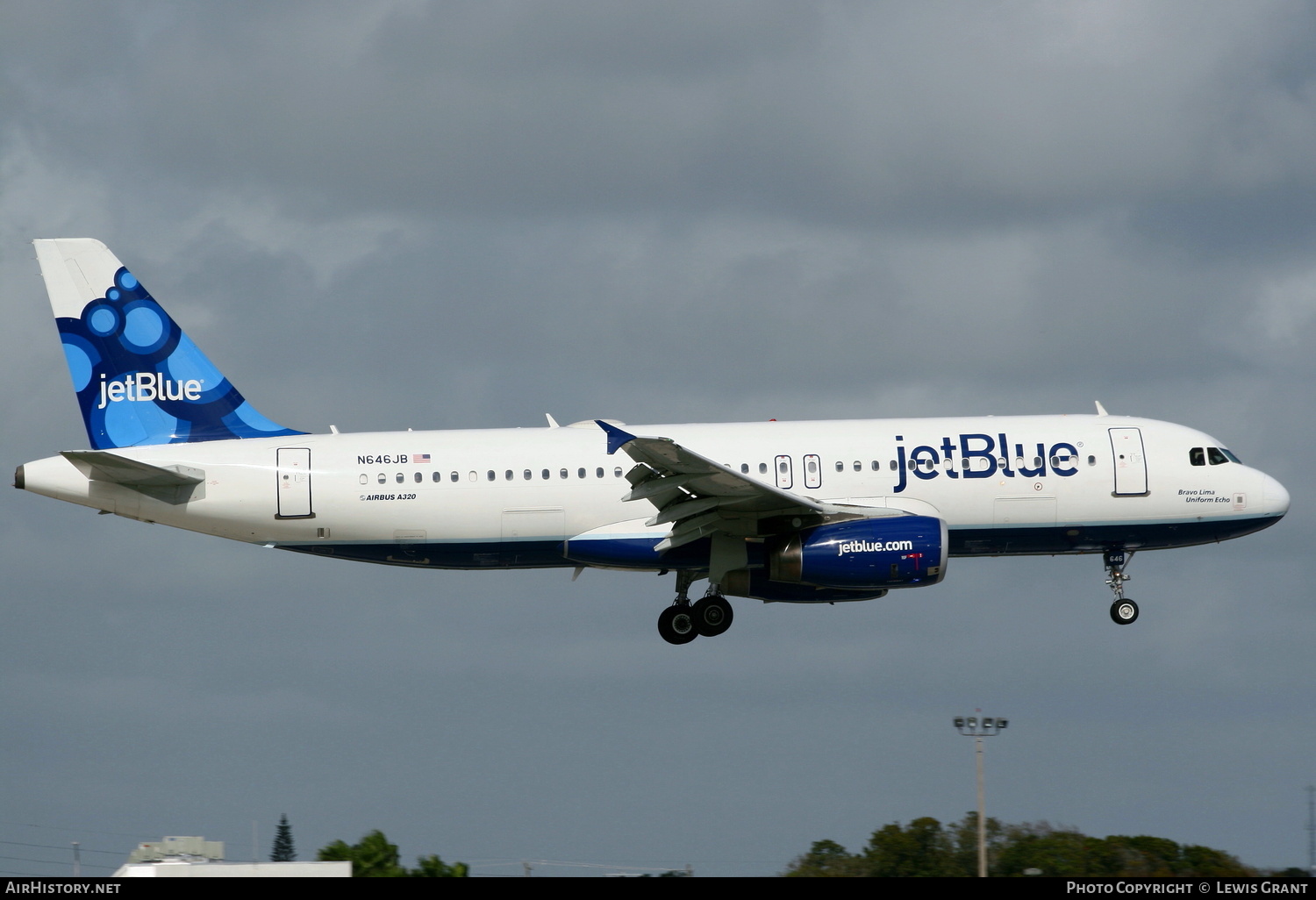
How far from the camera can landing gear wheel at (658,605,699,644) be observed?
1521 inches

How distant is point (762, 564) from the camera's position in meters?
36.9

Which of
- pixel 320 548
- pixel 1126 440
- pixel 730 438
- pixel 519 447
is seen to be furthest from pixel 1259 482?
pixel 320 548

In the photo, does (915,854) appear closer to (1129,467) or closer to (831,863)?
(831,863)

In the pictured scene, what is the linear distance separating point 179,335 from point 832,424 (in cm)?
1679

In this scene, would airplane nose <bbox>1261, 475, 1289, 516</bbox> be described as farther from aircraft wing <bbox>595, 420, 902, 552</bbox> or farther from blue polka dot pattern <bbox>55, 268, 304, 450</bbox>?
blue polka dot pattern <bbox>55, 268, 304, 450</bbox>

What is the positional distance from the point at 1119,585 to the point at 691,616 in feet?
34.9

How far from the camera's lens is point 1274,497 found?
3838 cm

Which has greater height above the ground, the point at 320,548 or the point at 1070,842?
the point at 320,548

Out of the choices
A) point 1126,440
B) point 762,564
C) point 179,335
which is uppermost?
point 179,335

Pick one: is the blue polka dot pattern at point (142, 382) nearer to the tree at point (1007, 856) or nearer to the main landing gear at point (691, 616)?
the main landing gear at point (691, 616)

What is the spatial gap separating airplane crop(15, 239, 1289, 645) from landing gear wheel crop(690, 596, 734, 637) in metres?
0.37
